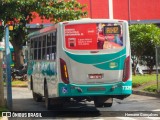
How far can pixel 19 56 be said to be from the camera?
112 ft

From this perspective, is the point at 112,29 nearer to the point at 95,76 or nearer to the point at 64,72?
the point at 95,76

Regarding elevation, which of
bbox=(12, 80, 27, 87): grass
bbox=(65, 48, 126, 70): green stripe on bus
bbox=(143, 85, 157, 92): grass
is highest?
bbox=(65, 48, 126, 70): green stripe on bus

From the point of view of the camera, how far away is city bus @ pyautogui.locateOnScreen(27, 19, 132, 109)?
531 inches

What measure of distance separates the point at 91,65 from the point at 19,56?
69.1 ft

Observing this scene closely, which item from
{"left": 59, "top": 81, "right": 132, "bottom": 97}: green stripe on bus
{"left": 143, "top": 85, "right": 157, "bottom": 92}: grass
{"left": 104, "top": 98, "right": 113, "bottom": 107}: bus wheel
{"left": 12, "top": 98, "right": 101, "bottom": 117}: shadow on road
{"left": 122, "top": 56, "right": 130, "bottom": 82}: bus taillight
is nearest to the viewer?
{"left": 59, "top": 81, "right": 132, "bottom": 97}: green stripe on bus

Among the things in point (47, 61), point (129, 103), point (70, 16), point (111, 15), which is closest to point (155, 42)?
point (70, 16)

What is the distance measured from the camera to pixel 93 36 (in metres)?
13.7

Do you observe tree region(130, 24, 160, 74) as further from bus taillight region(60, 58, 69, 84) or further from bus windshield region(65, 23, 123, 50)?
bus taillight region(60, 58, 69, 84)

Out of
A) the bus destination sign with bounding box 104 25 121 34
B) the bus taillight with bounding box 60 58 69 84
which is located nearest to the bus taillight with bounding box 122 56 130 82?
the bus destination sign with bounding box 104 25 121 34

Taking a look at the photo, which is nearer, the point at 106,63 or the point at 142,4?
the point at 106,63

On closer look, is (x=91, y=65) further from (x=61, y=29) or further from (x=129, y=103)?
(x=129, y=103)

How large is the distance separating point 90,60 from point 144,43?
19199 millimetres

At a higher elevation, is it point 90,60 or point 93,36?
point 93,36

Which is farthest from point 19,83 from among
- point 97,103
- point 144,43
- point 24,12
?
point 97,103
